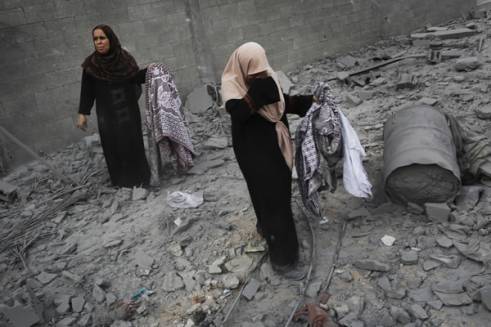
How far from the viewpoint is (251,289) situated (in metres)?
3.38

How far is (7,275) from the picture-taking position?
3.93m

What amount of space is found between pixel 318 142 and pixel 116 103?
2.49 meters

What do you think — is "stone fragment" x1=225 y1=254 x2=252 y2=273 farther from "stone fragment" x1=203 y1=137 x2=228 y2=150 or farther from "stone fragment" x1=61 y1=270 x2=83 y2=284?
"stone fragment" x1=203 y1=137 x2=228 y2=150

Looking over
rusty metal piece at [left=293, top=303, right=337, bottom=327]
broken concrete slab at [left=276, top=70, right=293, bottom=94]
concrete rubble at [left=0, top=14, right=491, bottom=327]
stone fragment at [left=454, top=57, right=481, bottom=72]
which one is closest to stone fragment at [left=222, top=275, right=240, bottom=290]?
concrete rubble at [left=0, top=14, right=491, bottom=327]

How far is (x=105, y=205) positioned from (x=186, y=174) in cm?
105

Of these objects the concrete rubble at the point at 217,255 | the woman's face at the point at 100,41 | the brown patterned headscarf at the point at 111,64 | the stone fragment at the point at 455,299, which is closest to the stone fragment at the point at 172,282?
the concrete rubble at the point at 217,255

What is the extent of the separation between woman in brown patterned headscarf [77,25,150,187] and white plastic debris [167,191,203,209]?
29.2 inches

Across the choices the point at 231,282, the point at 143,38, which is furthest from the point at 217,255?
the point at 143,38

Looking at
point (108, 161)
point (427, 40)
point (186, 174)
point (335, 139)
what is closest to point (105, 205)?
point (108, 161)

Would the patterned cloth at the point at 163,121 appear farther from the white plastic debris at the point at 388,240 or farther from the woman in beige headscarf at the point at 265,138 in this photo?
the white plastic debris at the point at 388,240

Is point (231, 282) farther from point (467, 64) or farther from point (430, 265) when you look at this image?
point (467, 64)

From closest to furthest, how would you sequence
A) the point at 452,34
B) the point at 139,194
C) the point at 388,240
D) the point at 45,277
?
the point at 388,240 < the point at 45,277 < the point at 139,194 < the point at 452,34

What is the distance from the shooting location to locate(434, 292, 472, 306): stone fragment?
2.98m

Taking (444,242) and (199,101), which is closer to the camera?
(444,242)
